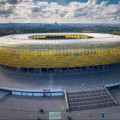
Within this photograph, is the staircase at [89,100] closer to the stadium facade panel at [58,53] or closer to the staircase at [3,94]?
the stadium facade panel at [58,53]

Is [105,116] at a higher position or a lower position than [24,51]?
lower

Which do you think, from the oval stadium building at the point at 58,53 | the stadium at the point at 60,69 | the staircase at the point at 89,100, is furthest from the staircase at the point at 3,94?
the staircase at the point at 89,100

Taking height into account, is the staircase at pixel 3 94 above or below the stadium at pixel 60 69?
below

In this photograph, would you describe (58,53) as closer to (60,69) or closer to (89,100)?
(60,69)

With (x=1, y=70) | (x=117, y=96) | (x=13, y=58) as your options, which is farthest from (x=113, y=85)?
(x=1, y=70)

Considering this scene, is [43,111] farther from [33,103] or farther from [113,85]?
[113,85]

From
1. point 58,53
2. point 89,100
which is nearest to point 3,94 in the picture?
point 58,53

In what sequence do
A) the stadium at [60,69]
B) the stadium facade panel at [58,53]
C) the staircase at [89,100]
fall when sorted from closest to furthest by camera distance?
the staircase at [89,100] → the stadium at [60,69] → the stadium facade panel at [58,53]

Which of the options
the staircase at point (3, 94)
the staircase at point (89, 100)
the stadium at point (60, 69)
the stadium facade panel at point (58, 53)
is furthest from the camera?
the stadium facade panel at point (58, 53)
